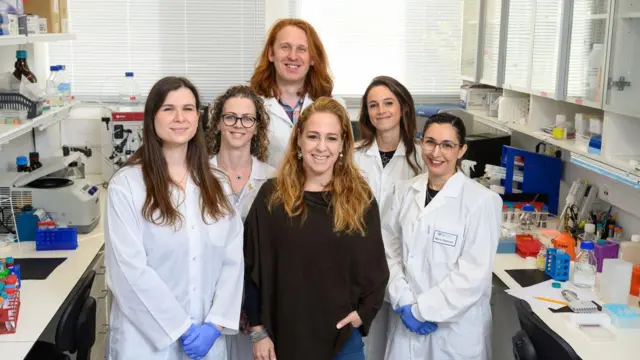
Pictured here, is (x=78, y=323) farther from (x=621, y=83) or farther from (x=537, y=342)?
(x=621, y=83)

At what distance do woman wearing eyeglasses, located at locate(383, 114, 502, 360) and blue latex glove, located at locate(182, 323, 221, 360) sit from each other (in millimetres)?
670

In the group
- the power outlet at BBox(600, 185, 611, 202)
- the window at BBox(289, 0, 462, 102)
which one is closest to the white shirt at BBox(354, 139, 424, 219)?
the power outlet at BBox(600, 185, 611, 202)

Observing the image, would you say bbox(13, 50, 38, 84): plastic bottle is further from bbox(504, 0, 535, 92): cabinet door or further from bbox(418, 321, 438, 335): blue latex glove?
bbox(504, 0, 535, 92): cabinet door

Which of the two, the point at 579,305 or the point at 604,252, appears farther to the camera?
the point at 604,252

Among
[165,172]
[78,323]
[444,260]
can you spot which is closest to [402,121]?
[444,260]

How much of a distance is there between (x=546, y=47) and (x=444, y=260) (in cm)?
133

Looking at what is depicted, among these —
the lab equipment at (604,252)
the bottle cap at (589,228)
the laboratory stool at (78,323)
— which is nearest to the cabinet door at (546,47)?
the bottle cap at (589,228)

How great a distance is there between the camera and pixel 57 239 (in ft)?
9.48

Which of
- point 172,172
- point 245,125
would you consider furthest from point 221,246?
point 245,125

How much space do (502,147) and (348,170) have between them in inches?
79.1

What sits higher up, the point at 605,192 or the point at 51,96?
the point at 51,96

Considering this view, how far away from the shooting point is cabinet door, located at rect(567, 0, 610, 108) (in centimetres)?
254

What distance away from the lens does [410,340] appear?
2398 mm

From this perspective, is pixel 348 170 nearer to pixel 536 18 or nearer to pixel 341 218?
pixel 341 218
